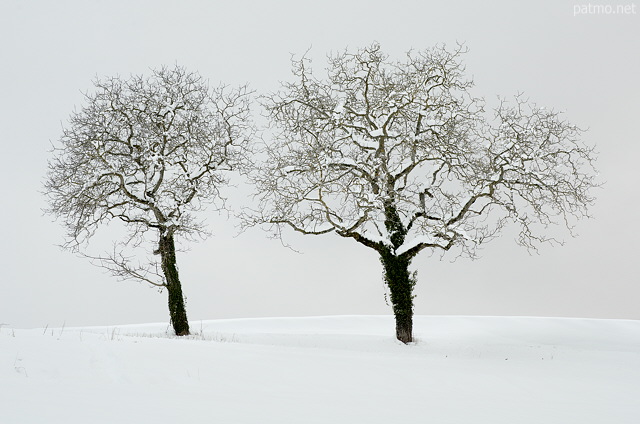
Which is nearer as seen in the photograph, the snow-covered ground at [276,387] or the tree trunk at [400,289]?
the snow-covered ground at [276,387]

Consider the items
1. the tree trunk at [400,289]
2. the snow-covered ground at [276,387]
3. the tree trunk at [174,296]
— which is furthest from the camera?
the tree trunk at [174,296]

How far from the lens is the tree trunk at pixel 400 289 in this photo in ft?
60.2

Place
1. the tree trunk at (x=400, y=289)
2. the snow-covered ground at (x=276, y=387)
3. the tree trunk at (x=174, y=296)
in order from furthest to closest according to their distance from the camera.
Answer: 1. the tree trunk at (x=174, y=296)
2. the tree trunk at (x=400, y=289)
3. the snow-covered ground at (x=276, y=387)

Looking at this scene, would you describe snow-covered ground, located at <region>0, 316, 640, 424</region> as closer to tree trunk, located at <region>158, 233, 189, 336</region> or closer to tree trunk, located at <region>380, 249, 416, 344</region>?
tree trunk, located at <region>380, 249, 416, 344</region>

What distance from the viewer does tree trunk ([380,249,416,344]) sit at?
60.2ft

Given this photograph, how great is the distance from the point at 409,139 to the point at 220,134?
7189mm

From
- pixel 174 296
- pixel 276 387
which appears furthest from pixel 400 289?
pixel 276 387

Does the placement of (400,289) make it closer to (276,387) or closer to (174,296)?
(174,296)

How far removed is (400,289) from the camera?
1839 cm

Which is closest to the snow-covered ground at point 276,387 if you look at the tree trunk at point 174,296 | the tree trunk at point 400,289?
the tree trunk at point 400,289

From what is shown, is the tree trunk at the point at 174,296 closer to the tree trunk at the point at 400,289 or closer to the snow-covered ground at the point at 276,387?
the tree trunk at the point at 400,289

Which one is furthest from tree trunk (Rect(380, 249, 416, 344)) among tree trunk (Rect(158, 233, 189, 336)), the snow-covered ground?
tree trunk (Rect(158, 233, 189, 336))

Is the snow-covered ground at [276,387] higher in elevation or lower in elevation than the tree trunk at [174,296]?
lower

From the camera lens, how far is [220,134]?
800 inches
